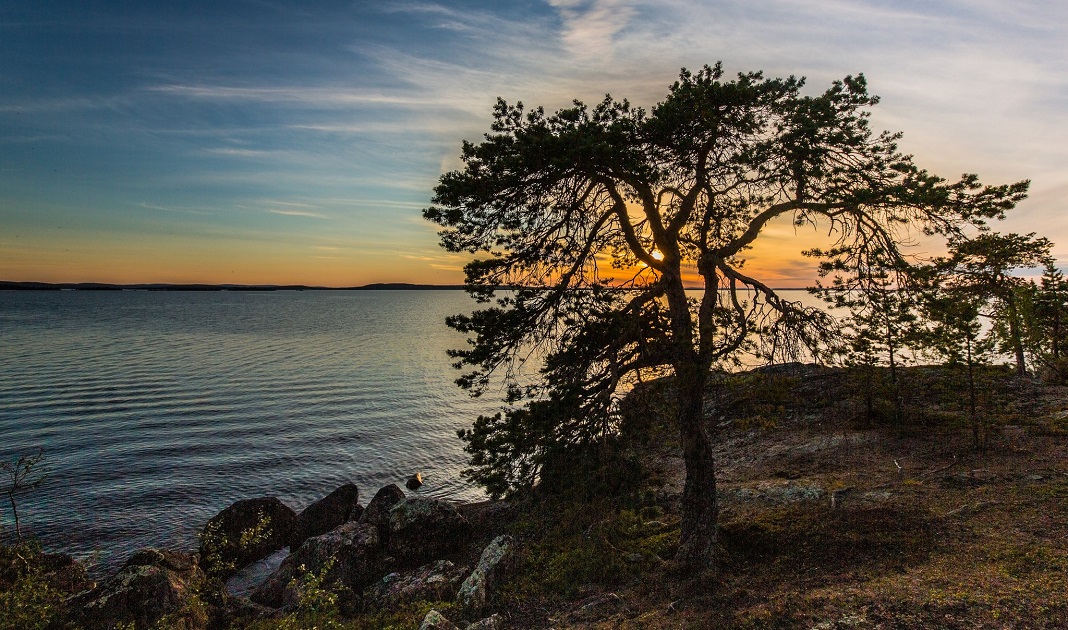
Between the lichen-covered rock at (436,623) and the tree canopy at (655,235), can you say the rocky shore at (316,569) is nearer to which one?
the lichen-covered rock at (436,623)

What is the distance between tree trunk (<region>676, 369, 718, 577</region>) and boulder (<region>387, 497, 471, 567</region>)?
30.4 ft

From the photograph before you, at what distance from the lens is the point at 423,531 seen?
17.5 metres

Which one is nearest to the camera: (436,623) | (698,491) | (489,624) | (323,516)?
(436,623)

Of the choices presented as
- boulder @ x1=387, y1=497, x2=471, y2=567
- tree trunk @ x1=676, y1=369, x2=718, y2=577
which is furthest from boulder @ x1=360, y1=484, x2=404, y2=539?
tree trunk @ x1=676, y1=369, x2=718, y2=577

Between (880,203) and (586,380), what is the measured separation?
682 centimetres

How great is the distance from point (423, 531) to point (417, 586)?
3.70 meters

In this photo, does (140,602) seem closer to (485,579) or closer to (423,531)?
(423,531)

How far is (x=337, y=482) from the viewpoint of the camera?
25719mm

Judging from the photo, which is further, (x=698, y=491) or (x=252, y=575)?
(x=252, y=575)

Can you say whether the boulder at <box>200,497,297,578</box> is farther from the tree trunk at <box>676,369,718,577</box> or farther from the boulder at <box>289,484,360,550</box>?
the tree trunk at <box>676,369,718,577</box>

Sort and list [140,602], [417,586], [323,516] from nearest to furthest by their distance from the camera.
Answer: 1. [140,602]
2. [417,586]
3. [323,516]

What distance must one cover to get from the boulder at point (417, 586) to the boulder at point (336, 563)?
114 centimetres

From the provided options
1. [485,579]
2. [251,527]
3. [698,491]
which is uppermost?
[698,491]

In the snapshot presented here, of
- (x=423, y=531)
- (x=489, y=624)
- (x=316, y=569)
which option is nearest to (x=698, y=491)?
(x=489, y=624)
